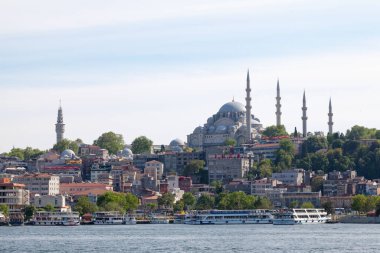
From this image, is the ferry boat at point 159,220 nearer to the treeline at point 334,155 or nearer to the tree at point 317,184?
the tree at point 317,184

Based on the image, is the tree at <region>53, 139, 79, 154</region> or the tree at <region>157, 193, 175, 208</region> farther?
the tree at <region>53, 139, 79, 154</region>

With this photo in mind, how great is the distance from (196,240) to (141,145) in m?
99.4

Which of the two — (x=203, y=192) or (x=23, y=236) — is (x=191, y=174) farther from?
(x=23, y=236)

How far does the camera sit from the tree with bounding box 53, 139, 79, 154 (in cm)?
18338

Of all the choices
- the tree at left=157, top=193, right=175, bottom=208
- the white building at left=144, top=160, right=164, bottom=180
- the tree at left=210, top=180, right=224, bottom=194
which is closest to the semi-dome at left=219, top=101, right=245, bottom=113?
the white building at left=144, top=160, right=164, bottom=180

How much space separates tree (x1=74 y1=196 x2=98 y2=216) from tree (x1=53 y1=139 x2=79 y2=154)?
2080 inches

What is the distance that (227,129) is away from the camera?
176 meters

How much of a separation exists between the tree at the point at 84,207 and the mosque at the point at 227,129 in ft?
144

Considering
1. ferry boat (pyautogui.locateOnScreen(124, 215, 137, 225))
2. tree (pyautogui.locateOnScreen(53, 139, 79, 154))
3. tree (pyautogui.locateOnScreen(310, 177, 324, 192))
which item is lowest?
ferry boat (pyautogui.locateOnScreen(124, 215, 137, 225))

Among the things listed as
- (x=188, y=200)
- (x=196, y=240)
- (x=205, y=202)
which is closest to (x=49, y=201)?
(x=188, y=200)

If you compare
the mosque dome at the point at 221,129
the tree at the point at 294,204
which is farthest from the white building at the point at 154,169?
the tree at the point at 294,204

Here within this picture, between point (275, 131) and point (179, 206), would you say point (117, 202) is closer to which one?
point (179, 206)

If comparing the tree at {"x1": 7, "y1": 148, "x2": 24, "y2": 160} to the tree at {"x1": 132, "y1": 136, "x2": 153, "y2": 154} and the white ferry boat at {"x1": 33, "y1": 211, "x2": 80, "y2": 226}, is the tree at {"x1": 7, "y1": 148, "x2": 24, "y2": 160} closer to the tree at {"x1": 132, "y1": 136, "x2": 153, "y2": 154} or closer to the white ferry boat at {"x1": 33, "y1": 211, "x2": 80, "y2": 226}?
the tree at {"x1": 132, "y1": 136, "x2": 153, "y2": 154}

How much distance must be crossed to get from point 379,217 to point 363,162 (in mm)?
29235
